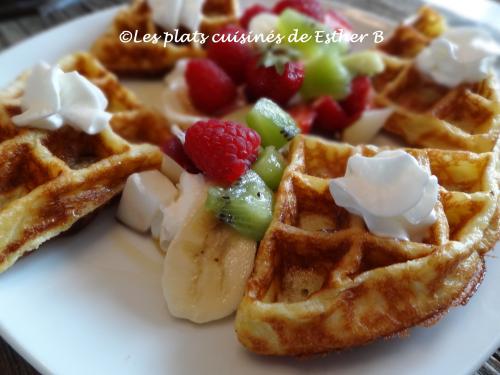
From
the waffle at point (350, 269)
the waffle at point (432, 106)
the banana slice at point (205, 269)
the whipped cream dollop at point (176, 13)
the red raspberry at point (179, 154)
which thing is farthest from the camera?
the whipped cream dollop at point (176, 13)

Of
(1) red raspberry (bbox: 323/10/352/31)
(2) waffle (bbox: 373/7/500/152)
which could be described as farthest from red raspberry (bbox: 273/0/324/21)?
(2) waffle (bbox: 373/7/500/152)

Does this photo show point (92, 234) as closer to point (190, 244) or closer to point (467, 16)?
point (190, 244)

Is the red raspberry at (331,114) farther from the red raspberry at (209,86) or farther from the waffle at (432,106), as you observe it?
the red raspberry at (209,86)

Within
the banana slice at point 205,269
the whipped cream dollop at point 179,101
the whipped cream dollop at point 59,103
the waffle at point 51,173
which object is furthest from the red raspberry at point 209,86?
the banana slice at point 205,269

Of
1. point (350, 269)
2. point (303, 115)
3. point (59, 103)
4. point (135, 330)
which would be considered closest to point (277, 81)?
point (303, 115)

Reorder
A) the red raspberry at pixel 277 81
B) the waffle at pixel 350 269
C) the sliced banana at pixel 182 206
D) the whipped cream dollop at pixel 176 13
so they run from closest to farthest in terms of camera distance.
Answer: the waffle at pixel 350 269, the sliced banana at pixel 182 206, the red raspberry at pixel 277 81, the whipped cream dollop at pixel 176 13

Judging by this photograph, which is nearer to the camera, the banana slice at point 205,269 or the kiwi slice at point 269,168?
the banana slice at point 205,269

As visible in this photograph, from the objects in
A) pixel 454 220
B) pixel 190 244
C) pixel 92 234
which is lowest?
pixel 92 234

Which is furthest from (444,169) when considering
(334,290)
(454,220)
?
(334,290)
